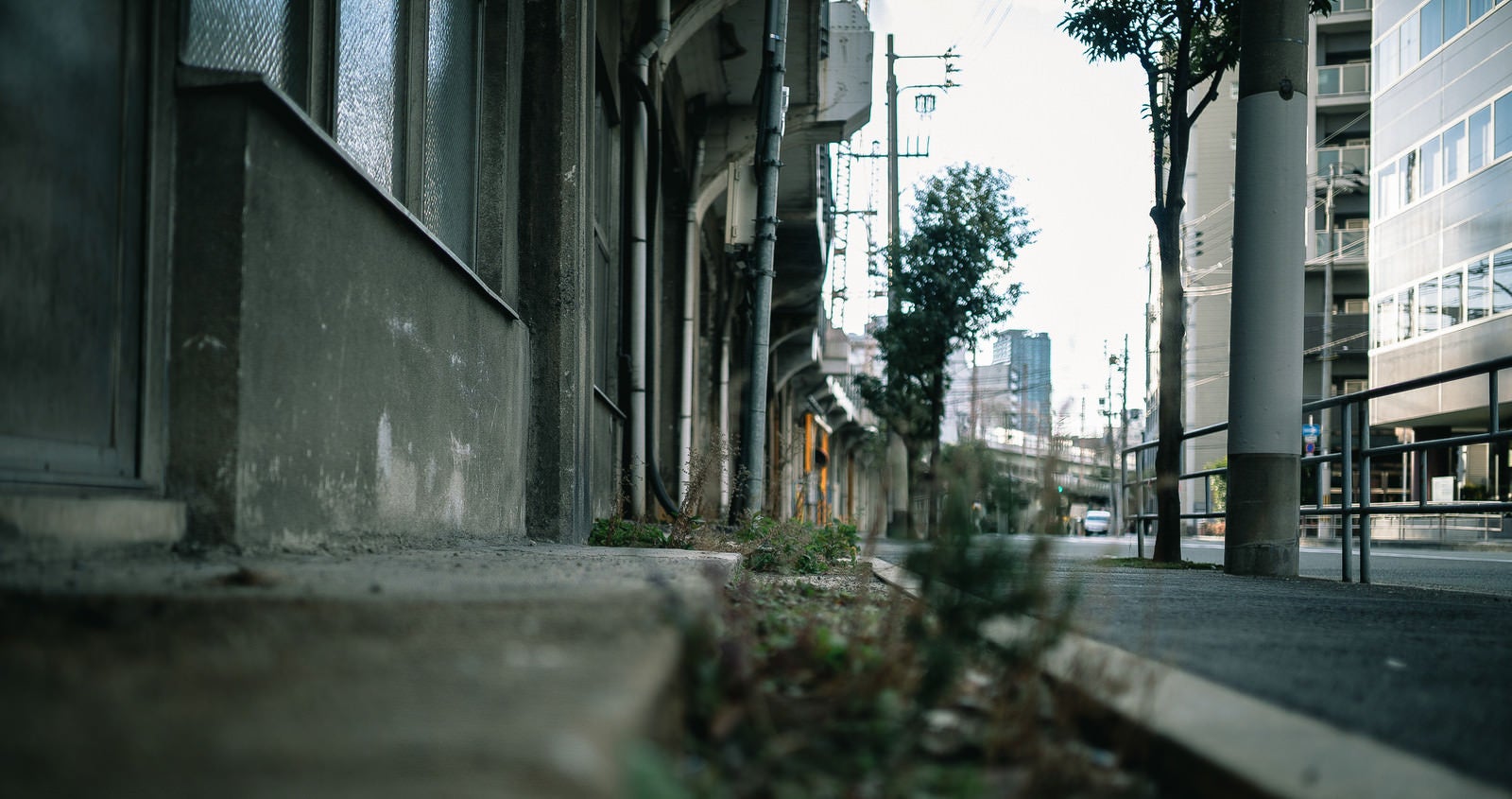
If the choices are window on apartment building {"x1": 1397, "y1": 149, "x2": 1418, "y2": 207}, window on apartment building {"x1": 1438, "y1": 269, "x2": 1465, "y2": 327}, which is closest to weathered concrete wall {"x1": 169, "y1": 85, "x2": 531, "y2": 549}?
window on apartment building {"x1": 1438, "y1": 269, "x2": 1465, "y2": 327}

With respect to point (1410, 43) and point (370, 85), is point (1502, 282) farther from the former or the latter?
point (370, 85)

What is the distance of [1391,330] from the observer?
104 feet

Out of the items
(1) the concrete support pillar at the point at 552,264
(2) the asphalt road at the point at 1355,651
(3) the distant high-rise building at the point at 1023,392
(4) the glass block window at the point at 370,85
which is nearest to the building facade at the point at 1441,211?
(3) the distant high-rise building at the point at 1023,392

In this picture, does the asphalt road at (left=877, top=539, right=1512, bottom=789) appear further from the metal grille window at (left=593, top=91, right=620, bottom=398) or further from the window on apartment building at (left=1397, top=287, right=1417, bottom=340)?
the window on apartment building at (left=1397, top=287, right=1417, bottom=340)

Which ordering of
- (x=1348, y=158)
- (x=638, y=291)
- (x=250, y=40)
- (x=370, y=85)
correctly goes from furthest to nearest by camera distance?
(x=1348, y=158) < (x=638, y=291) < (x=370, y=85) < (x=250, y=40)

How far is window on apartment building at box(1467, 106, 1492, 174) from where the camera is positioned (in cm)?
2681

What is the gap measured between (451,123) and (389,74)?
942mm


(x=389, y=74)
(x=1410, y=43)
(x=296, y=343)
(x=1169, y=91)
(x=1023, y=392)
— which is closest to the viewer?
(x=296, y=343)

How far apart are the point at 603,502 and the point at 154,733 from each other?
27.2ft

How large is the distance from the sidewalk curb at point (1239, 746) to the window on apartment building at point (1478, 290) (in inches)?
1136

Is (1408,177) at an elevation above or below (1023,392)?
above

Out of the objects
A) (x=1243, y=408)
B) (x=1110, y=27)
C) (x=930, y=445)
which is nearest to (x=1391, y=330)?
(x=930, y=445)

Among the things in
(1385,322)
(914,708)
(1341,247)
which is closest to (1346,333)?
(1341,247)

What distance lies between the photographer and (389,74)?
4977mm
